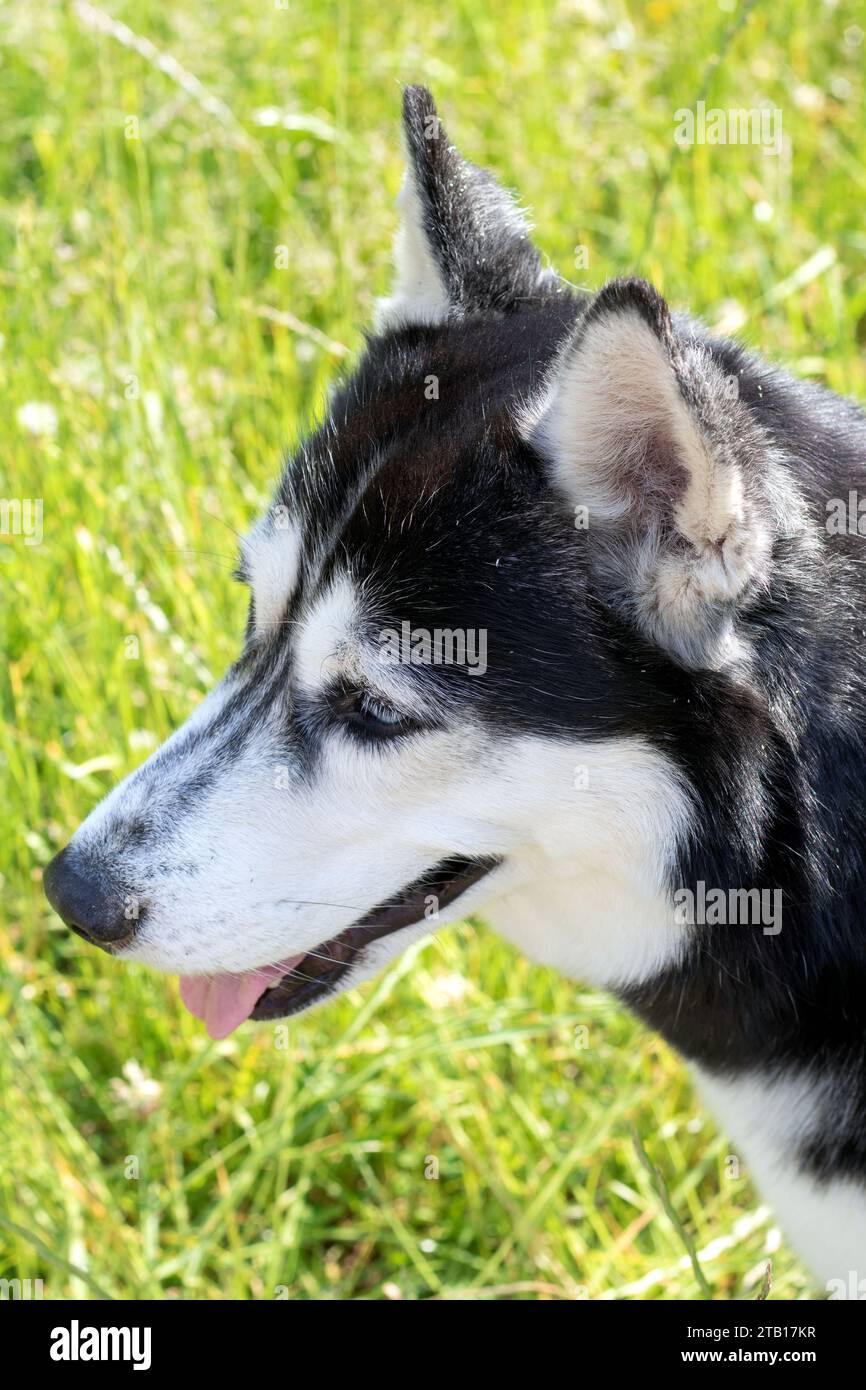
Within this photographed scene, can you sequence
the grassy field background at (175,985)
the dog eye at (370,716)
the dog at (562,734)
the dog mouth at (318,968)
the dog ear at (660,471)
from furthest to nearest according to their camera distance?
the grassy field background at (175,985), the dog mouth at (318,968), the dog eye at (370,716), the dog at (562,734), the dog ear at (660,471)

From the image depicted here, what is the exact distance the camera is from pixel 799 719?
2129 millimetres

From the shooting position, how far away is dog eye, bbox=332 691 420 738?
7.30 ft

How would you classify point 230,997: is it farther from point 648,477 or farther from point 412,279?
point 412,279

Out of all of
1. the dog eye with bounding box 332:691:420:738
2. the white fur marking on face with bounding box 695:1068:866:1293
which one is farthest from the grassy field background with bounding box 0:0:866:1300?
the dog eye with bounding box 332:691:420:738

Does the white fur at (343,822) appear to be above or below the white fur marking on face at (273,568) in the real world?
below

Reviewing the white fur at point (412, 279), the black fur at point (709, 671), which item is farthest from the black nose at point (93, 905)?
the white fur at point (412, 279)

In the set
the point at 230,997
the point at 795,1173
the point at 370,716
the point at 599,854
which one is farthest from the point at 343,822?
the point at 795,1173

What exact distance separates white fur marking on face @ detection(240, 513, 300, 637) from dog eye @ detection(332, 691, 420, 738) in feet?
0.76

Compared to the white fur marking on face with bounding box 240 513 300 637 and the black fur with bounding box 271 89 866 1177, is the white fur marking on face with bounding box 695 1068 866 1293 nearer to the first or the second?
the black fur with bounding box 271 89 866 1177

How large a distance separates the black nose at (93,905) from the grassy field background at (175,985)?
2.60ft

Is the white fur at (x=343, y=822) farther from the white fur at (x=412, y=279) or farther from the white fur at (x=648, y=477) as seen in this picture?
the white fur at (x=412, y=279)

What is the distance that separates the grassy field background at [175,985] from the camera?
3.04 metres

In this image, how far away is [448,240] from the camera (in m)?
2.61

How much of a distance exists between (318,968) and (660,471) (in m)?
1.09
